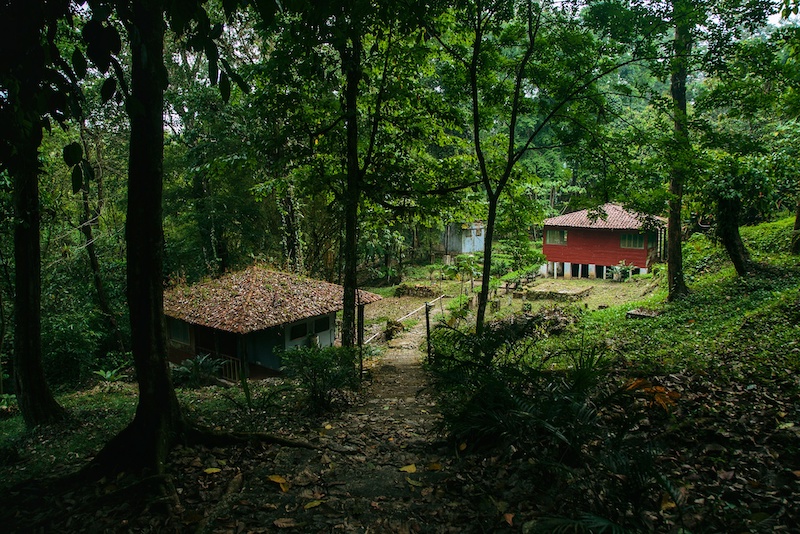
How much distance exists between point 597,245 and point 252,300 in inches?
990

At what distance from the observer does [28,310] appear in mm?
7215

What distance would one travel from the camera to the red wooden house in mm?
31797

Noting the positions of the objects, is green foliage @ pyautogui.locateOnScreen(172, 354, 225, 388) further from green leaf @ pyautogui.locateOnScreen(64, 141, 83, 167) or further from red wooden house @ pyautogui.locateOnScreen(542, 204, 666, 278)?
red wooden house @ pyautogui.locateOnScreen(542, 204, 666, 278)

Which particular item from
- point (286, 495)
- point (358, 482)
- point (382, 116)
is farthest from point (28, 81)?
point (382, 116)

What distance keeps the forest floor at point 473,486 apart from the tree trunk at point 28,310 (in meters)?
2.98

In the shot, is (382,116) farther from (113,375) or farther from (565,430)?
(113,375)

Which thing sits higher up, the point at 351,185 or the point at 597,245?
the point at 351,185

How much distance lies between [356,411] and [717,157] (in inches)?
371

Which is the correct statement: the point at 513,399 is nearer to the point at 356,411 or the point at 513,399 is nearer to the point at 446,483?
the point at 446,483

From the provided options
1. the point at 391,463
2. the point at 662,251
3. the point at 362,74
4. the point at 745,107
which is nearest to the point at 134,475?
the point at 391,463

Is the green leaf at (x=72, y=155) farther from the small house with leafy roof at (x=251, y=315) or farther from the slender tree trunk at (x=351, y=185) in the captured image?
the small house with leafy roof at (x=251, y=315)

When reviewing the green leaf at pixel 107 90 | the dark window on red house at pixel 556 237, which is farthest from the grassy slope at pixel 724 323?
the dark window on red house at pixel 556 237

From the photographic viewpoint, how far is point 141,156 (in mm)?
4578

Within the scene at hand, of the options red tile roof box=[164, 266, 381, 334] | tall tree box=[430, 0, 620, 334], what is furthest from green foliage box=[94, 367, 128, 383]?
tall tree box=[430, 0, 620, 334]
